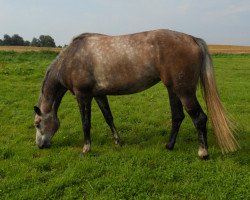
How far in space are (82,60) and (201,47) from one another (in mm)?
2434

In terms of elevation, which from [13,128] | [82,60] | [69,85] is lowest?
[13,128]

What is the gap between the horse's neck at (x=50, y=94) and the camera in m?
7.77

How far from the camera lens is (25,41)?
261 ft

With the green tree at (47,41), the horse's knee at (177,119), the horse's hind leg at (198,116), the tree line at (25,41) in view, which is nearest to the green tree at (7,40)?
the tree line at (25,41)

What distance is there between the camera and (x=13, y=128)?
951 cm

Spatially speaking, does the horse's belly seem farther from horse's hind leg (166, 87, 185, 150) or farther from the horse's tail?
the horse's tail

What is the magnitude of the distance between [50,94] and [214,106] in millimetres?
3656

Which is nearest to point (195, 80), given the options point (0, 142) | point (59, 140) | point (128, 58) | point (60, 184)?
point (128, 58)

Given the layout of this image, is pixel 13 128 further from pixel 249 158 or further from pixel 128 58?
pixel 249 158

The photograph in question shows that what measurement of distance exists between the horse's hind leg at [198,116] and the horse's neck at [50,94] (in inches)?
117

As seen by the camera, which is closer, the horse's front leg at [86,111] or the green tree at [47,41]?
the horse's front leg at [86,111]

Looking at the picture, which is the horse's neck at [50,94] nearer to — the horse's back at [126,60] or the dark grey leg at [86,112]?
the horse's back at [126,60]

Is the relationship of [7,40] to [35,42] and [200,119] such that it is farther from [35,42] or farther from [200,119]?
[200,119]

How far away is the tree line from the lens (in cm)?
7456
